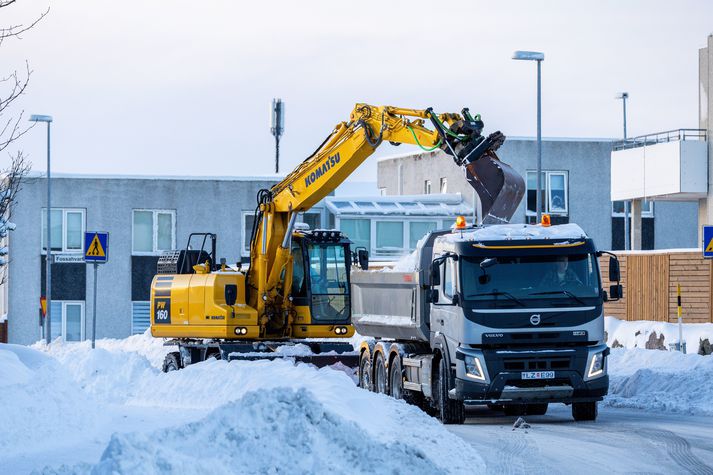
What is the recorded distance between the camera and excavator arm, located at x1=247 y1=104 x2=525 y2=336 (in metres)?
21.2

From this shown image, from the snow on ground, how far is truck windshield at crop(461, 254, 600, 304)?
7.58 ft

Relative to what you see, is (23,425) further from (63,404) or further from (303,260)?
(303,260)

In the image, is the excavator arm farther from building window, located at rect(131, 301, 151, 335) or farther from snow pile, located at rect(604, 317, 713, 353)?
building window, located at rect(131, 301, 151, 335)

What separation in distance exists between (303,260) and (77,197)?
28.4 meters

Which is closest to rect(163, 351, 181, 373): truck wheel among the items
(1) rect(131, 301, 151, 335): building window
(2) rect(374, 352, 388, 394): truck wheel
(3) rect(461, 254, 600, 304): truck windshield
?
(2) rect(374, 352, 388, 394): truck wheel

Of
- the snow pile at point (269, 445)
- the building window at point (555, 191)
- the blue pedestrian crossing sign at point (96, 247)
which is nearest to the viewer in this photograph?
the snow pile at point (269, 445)

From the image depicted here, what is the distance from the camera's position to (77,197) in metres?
53.4

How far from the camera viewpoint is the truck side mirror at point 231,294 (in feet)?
87.7

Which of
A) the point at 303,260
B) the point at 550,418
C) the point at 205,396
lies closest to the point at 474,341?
the point at 550,418

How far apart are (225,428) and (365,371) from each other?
1168 cm

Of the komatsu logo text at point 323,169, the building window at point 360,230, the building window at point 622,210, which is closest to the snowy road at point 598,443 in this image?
the komatsu logo text at point 323,169

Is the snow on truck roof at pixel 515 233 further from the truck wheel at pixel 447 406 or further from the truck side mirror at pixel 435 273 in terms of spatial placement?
the truck wheel at pixel 447 406

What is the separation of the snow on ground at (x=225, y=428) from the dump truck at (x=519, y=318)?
6.04 ft

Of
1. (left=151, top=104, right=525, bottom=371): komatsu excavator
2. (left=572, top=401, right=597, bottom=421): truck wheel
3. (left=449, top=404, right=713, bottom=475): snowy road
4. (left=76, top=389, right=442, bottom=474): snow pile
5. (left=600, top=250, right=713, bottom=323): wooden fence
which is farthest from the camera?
(left=600, top=250, right=713, bottom=323): wooden fence
